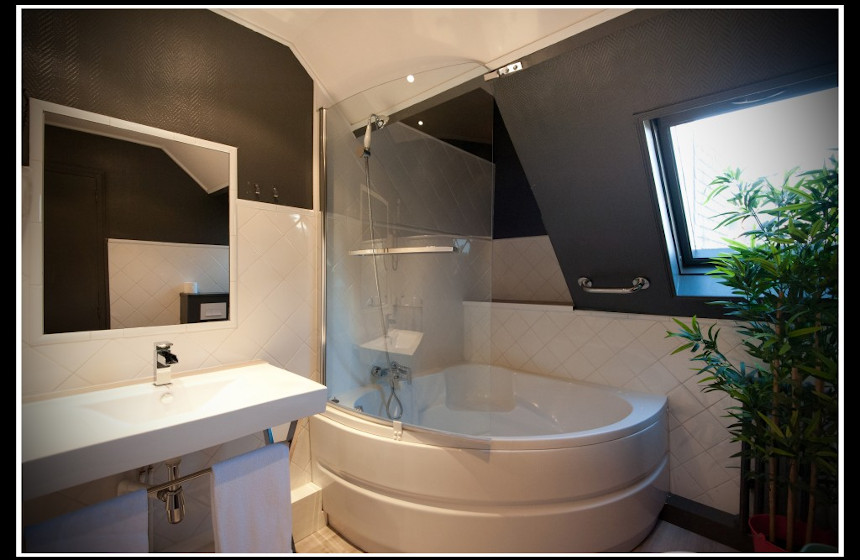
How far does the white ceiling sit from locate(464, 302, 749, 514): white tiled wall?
3.72ft

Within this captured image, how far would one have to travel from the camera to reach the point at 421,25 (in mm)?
1676

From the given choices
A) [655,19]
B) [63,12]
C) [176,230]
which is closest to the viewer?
[63,12]

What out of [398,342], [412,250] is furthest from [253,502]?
[412,250]

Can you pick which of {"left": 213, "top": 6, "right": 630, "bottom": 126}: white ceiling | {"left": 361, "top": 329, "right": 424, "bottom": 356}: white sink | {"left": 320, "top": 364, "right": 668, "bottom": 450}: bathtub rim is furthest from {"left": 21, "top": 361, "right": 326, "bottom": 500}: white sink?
{"left": 213, "top": 6, "right": 630, "bottom": 126}: white ceiling

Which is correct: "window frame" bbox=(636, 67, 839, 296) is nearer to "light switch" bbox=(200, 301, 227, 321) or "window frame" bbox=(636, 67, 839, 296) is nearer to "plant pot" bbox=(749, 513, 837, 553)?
"plant pot" bbox=(749, 513, 837, 553)

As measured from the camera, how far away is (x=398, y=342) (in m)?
2.01

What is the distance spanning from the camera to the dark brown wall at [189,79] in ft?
4.37

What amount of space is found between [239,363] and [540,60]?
1.92m

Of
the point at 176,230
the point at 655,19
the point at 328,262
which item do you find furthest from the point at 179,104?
the point at 655,19

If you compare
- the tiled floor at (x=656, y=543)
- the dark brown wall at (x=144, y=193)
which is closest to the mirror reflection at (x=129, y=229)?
the dark brown wall at (x=144, y=193)

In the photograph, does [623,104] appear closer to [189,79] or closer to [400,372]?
[400,372]

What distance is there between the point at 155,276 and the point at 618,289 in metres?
2.29

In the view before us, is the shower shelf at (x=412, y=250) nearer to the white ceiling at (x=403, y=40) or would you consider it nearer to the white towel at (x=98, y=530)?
the white ceiling at (x=403, y=40)

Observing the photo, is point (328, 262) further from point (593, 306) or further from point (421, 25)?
point (593, 306)
